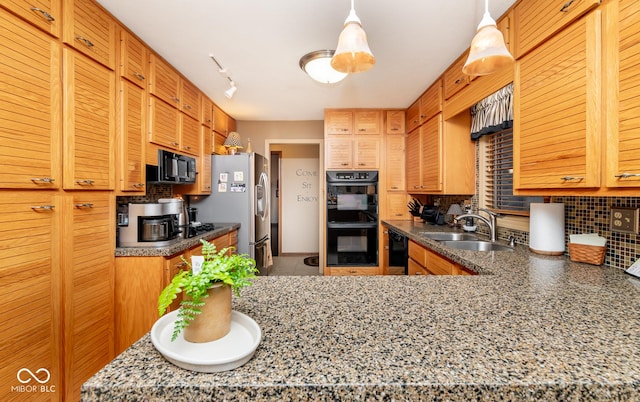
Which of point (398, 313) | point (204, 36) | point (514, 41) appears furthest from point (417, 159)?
point (398, 313)

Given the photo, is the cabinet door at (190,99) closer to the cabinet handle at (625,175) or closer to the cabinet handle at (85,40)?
the cabinet handle at (85,40)

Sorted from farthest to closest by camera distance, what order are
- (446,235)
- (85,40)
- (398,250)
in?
(398,250), (446,235), (85,40)

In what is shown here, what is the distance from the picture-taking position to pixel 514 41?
1604mm

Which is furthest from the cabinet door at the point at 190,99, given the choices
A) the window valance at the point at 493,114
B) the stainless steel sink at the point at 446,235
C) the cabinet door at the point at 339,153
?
the window valance at the point at 493,114

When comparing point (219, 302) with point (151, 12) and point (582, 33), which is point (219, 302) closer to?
point (582, 33)

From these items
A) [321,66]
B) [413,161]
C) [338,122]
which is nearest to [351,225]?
[413,161]

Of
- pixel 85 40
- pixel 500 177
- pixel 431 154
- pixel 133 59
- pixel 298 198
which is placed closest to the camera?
pixel 85 40

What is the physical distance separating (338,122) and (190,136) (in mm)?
1800

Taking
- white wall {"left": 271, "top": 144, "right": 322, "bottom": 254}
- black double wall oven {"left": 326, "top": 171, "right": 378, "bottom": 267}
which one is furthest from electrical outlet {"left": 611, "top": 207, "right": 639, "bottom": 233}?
white wall {"left": 271, "top": 144, "right": 322, "bottom": 254}

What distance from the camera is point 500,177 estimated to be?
2396 millimetres

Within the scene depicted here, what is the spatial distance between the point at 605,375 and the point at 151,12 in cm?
251

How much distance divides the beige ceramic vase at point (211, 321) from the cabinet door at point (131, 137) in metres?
1.68

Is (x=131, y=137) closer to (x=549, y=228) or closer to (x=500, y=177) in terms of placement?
(x=549, y=228)

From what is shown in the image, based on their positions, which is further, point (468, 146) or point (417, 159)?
point (417, 159)
